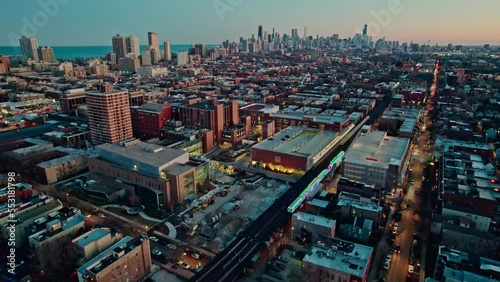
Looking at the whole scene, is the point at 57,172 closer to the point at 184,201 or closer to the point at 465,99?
the point at 184,201

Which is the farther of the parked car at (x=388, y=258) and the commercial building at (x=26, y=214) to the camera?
the commercial building at (x=26, y=214)

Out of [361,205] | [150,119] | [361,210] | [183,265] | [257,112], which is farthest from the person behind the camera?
[257,112]

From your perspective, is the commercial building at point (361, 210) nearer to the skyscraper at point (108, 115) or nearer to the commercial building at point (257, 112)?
the commercial building at point (257, 112)

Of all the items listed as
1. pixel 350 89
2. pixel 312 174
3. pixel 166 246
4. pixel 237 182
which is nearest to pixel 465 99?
pixel 350 89

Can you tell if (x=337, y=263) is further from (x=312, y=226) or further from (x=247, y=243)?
(x=247, y=243)

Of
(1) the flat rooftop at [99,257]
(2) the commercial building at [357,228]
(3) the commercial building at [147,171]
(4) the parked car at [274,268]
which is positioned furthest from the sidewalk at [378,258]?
(3) the commercial building at [147,171]

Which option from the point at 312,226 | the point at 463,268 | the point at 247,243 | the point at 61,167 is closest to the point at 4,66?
the point at 61,167
